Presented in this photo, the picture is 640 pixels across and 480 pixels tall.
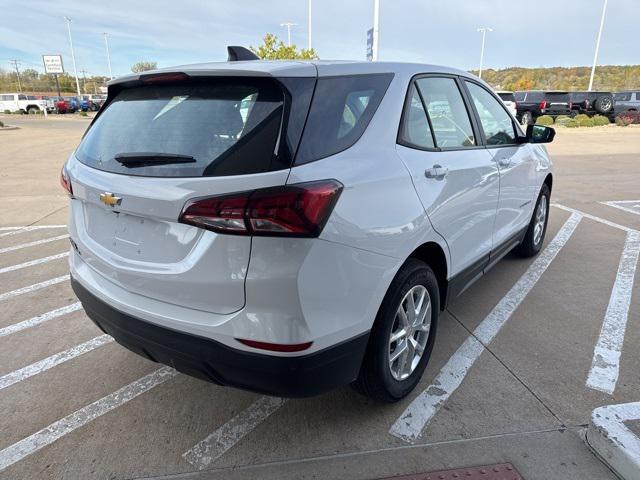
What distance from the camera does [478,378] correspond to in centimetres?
293

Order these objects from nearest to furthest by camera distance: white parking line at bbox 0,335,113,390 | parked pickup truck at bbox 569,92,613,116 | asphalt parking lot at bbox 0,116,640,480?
asphalt parking lot at bbox 0,116,640,480, white parking line at bbox 0,335,113,390, parked pickup truck at bbox 569,92,613,116

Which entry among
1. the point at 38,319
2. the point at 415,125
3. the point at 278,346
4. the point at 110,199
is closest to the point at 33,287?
the point at 38,319

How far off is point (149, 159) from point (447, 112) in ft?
6.17

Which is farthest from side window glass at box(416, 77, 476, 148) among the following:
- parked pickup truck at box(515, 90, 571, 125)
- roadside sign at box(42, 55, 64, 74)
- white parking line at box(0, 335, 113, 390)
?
roadside sign at box(42, 55, 64, 74)

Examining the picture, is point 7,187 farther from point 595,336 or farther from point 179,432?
point 595,336

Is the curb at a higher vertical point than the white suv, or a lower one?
lower

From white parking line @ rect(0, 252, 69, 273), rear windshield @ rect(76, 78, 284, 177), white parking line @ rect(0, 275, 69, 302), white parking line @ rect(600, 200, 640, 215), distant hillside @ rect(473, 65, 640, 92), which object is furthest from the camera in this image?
distant hillside @ rect(473, 65, 640, 92)

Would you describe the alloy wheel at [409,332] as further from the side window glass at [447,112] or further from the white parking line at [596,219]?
the white parking line at [596,219]

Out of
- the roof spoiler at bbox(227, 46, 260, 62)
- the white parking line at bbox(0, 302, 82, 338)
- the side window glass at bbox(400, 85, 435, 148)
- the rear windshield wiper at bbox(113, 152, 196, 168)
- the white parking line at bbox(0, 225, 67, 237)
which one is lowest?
the white parking line at bbox(0, 225, 67, 237)

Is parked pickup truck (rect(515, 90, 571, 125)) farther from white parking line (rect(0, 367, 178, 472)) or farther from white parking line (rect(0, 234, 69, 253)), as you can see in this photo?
white parking line (rect(0, 367, 178, 472))

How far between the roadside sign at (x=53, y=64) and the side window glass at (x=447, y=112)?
Answer: 227 ft

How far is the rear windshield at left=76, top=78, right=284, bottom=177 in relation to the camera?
6.22 feet

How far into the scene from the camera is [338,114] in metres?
2.10

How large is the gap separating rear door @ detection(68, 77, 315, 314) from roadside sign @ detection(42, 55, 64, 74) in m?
69.3
